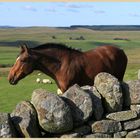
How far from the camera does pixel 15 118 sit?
349 inches

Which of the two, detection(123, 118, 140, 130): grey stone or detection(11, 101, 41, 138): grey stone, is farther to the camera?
detection(123, 118, 140, 130): grey stone

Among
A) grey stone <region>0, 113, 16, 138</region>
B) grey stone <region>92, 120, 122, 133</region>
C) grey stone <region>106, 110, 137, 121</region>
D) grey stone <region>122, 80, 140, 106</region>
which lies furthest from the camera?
Answer: grey stone <region>122, 80, 140, 106</region>

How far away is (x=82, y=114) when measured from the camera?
909 cm

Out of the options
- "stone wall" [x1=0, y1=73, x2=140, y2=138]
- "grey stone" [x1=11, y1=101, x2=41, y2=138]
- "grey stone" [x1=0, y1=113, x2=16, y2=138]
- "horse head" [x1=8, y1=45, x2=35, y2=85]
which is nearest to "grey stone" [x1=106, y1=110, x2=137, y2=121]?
"stone wall" [x1=0, y1=73, x2=140, y2=138]

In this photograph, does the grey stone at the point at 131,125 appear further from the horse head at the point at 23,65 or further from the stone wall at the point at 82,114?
the horse head at the point at 23,65

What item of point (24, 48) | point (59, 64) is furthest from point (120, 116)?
Answer: point (59, 64)

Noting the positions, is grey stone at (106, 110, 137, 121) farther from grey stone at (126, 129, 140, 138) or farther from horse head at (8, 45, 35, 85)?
horse head at (8, 45, 35, 85)

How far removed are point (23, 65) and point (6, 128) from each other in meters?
5.64

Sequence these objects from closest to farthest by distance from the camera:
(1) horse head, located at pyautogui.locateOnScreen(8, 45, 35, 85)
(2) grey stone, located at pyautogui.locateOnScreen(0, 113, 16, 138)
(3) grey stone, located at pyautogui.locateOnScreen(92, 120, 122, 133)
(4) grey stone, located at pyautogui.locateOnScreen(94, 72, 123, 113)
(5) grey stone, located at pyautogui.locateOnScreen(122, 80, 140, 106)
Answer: (2) grey stone, located at pyautogui.locateOnScreen(0, 113, 16, 138) < (3) grey stone, located at pyautogui.locateOnScreen(92, 120, 122, 133) < (4) grey stone, located at pyautogui.locateOnScreen(94, 72, 123, 113) < (5) grey stone, located at pyautogui.locateOnScreen(122, 80, 140, 106) < (1) horse head, located at pyautogui.locateOnScreen(8, 45, 35, 85)

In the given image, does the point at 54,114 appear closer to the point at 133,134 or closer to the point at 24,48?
the point at 133,134

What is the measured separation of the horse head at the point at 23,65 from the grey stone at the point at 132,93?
447 centimetres

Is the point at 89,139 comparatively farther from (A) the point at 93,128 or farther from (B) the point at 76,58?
(B) the point at 76,58

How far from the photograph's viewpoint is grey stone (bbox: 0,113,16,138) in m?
8.48

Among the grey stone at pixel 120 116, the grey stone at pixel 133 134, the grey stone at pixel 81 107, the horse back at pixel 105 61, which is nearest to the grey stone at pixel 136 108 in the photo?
the grey stone at pixel 120 116
